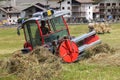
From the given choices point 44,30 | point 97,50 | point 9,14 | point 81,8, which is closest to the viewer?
point 97,50

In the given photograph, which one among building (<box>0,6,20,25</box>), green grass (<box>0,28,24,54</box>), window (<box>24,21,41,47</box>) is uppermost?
window (<box>24,21,41,47</box>)

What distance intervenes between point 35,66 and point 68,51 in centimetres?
304

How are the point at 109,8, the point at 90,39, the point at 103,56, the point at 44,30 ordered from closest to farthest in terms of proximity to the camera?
the point at 103,56
the point at 44,30
the point at 90,39
the point at 109,8

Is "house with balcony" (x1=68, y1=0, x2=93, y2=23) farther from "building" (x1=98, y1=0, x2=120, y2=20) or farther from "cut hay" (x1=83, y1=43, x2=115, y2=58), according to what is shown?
"cut hay" (x1=83, y1=43, x2=115, y2=58)

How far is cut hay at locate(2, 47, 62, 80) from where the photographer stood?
988cm

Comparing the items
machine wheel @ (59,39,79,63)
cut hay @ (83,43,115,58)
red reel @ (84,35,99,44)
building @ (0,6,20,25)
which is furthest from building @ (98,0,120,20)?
machine wheel @ (59,39,79,63)

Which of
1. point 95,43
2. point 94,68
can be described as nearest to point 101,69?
point 94,68

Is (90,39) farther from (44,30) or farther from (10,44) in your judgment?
(10,44)

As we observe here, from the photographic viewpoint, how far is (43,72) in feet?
32.4

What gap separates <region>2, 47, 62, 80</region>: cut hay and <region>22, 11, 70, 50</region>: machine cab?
1.25 metres

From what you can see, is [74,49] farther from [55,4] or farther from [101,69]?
[55,4]

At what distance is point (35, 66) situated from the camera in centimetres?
1042

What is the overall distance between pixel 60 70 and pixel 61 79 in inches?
34.0

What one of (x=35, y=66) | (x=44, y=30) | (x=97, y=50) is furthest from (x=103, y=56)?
(x=35, y=66)
